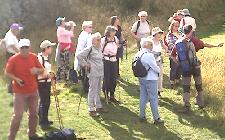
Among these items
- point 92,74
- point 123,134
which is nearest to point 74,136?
point 123,134

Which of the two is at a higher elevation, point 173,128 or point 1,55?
point 1,55

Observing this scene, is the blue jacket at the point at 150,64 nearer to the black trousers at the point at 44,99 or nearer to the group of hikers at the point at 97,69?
the group of hikers at the point at 97,69

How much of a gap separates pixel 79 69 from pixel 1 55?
24.7 ft

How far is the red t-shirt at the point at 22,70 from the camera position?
8.09 meters

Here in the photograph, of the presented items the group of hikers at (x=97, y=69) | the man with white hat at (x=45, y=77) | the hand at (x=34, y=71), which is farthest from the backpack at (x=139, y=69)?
the hand at (x=34, y=71)

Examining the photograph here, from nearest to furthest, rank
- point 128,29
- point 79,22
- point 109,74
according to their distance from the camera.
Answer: point 109,74, point 128,29, point 79,22

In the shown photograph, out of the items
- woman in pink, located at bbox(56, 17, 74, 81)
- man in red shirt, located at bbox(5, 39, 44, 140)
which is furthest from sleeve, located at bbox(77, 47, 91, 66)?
woman in pink, located at bbox(56, 17, 74, 81)

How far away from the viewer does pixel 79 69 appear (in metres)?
12.0

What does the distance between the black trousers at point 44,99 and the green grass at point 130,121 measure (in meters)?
0.32

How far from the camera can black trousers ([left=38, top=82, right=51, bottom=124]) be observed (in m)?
9.30

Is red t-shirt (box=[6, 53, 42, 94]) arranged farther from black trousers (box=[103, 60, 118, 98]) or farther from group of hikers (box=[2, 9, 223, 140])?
black trousers (box=[103, 60, 118, 98])

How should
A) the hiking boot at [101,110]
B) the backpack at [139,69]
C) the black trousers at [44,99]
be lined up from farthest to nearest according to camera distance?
the hiking boot at [101,110]
the backpack at [139,69]
the black trousers at [44,99]

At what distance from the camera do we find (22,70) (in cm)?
814

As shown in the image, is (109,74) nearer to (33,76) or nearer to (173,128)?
(173,128)
